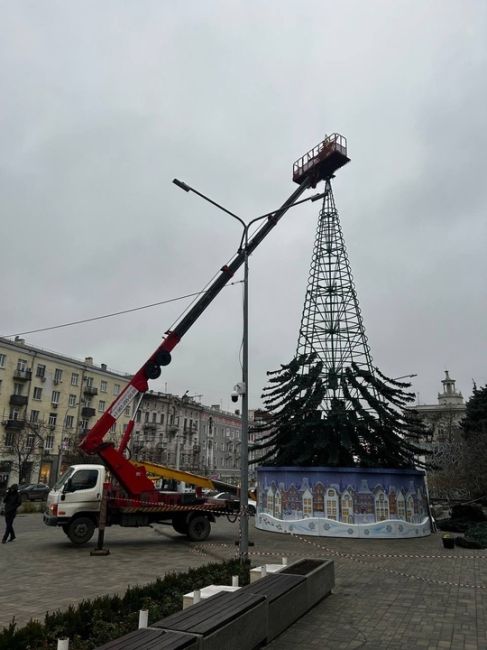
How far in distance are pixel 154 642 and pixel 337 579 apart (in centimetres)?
773

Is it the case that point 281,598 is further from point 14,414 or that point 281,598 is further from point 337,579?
point 14,414

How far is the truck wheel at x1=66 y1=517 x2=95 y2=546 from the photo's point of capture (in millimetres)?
16328

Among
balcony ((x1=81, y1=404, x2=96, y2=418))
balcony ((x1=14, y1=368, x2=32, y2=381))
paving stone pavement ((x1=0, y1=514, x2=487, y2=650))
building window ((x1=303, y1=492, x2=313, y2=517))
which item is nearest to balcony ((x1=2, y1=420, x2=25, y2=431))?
balcony ((x1=14, y1=368, x2=32, y2=381))

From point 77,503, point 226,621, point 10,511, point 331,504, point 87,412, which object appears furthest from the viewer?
point 87,412

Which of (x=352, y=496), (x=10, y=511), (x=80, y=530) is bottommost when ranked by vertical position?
(x=80, y=530)

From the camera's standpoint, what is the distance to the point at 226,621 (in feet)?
18.9

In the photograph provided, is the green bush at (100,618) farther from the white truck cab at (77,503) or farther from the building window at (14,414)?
the building window at (14,414)

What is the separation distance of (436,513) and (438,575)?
20147mm

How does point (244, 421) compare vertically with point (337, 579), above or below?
above

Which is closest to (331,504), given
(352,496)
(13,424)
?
(352,496)

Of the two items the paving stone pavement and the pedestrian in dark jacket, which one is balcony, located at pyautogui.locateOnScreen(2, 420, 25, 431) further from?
the pedestrian in dark jacket

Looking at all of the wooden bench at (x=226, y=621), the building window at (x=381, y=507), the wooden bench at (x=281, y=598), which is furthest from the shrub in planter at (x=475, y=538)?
the wooden bench at (x=226, y=621)

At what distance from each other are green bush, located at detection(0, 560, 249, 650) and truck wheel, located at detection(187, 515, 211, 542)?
1052 centimetres

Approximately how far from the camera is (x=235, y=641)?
5832 mm
